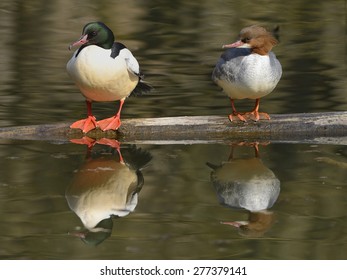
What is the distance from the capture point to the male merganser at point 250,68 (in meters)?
8.06

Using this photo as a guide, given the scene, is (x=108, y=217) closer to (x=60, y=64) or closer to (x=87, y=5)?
(x=60, y=64)

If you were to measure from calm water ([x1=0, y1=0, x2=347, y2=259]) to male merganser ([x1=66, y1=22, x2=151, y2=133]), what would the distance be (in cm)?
44

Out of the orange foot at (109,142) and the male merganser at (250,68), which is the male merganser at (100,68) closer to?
the orange foot at (109,142)

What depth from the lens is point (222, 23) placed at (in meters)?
15.8

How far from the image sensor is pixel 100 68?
8078 mm

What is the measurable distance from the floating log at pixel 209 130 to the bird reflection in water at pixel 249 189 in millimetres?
249

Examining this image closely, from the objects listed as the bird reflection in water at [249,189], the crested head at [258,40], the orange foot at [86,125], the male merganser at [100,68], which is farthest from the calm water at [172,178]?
the crested head at [258,40]

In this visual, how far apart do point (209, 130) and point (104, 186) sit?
4.74 feet

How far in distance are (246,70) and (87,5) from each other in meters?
10.2

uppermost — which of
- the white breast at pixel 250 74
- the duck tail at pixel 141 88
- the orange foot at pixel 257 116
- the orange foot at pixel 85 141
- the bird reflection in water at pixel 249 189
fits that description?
the duck tail at pixel 141 88

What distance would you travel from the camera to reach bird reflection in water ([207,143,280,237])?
6.21 meters

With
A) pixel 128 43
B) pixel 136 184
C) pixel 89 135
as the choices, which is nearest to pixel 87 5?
pixel 128 43

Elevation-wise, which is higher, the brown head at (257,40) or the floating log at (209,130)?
the brown head at (257,40)

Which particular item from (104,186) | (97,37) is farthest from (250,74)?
(104,186)
